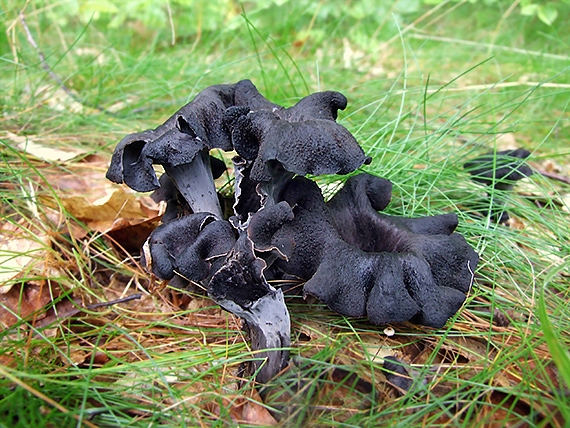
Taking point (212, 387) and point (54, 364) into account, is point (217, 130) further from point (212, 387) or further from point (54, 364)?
point (54, 364)

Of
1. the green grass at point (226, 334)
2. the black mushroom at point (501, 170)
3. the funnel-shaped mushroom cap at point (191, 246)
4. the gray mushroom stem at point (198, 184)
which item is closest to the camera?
the green grass at point (226, 334)

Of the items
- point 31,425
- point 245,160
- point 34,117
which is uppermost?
point 245,160

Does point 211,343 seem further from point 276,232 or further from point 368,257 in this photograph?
point 368,257

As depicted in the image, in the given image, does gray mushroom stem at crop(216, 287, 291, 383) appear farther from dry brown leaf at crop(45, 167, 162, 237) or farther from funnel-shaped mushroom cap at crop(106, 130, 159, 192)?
dry brown leaf at crop(45, 167, 162, 237)

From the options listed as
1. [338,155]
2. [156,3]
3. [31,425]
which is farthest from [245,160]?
[156,3]

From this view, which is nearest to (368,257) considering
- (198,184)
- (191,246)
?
(191,246)

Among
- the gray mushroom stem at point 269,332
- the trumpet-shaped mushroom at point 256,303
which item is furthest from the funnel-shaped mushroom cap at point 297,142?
the gray mushroom stem at point 269,332

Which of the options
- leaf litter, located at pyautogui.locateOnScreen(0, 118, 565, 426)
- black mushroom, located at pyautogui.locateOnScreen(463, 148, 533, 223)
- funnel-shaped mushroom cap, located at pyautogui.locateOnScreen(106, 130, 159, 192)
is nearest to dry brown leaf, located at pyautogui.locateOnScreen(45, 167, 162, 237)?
leaf litter, located at pyautogui.locateOnScreen(0, 118, 565, 426)

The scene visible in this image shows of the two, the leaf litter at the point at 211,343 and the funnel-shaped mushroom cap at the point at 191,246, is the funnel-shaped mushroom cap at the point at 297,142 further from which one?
the leaf litter at the point at 211,343
